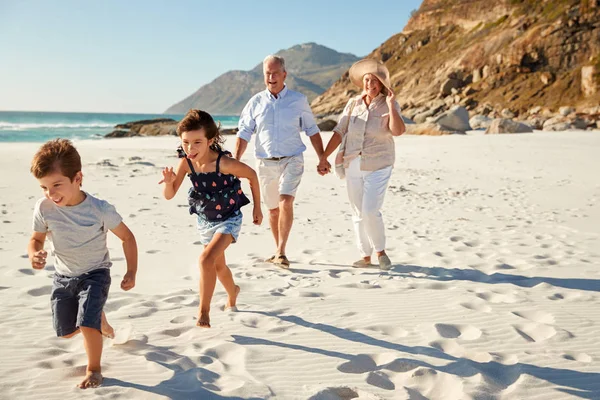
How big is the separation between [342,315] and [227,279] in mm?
946

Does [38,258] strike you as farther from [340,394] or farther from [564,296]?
[564,296]

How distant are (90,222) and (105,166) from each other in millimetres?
10538

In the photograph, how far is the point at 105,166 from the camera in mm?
12742

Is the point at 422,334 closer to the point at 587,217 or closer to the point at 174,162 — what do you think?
the point at 587,217

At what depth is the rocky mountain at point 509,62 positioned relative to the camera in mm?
40969

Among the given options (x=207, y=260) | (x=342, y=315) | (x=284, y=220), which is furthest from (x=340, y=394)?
(x=284, y=220)

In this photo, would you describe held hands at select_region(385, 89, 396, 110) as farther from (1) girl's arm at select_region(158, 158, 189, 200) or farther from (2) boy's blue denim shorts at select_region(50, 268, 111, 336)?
(2) boy's blue denim shorts at select_region(50, 268, 111, 336)

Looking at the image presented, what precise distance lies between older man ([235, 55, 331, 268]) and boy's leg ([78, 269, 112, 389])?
2693 millimetres

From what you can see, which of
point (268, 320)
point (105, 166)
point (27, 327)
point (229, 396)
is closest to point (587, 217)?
point (268, 320)

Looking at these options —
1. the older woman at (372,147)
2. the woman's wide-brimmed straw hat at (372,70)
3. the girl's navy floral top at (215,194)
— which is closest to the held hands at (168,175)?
the girl's navy floral top at (215,194)

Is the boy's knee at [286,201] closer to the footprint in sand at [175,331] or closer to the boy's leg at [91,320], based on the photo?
the footprint in sand at [175,331]

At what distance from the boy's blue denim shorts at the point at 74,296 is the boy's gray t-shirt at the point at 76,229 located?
1.8 inches

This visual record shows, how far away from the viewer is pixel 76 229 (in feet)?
9.48

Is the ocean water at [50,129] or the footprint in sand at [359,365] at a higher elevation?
the ocean water at [50,129]
